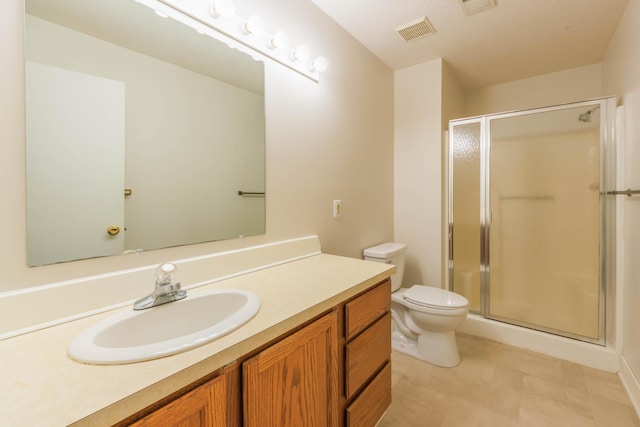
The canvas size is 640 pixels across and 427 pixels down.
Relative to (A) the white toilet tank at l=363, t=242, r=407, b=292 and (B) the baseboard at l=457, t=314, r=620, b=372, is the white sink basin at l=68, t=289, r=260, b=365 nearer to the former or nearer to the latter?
(A) the white toilet tank at l=363, t=242, r=407, b=292

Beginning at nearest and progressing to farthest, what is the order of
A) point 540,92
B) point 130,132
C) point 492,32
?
point 130,132 → point 492,32 → point 540,92

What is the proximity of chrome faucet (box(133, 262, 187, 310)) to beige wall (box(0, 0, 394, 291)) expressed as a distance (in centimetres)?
14

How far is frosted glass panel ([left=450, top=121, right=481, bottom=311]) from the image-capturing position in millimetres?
→ 2344

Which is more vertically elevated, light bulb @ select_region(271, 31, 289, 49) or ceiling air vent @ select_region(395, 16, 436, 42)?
ceiling air vent @ select_region(395, 16, 436, 42)

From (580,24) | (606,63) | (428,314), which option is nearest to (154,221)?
(428,314)

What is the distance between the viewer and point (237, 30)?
1.25 m

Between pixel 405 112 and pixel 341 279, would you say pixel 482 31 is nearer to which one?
pixel 405 112

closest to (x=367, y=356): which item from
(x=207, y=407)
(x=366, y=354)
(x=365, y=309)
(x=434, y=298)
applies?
(x=366, y=354)

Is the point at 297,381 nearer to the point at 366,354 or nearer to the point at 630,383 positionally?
the point at 366,354

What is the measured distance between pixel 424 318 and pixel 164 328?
156 centimetres

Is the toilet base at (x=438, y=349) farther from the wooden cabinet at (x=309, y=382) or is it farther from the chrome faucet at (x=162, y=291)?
the chrome faucet at (x=162, y=291)

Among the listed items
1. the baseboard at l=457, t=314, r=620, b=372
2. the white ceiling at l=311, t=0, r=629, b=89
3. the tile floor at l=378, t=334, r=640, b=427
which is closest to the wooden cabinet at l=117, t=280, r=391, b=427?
the tile floor at l=378, t=334, r=640, b=427

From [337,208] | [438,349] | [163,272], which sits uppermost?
[337,208]

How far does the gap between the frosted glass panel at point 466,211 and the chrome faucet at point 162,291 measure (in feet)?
7.24
